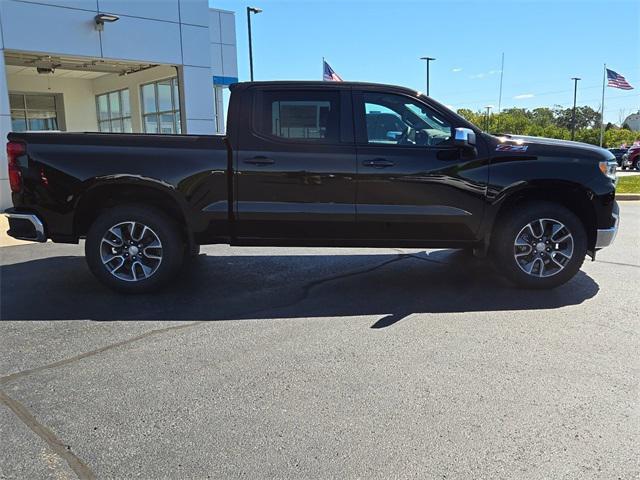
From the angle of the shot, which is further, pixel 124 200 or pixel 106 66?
pixel 106 66

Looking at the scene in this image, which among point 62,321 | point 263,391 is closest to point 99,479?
point 263,391

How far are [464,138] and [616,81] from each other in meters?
29.3

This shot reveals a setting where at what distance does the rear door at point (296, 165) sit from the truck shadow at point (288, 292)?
674mm

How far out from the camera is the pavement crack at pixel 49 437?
8.63ft

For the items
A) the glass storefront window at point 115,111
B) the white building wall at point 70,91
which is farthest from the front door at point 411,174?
the white building wall at point 70,91

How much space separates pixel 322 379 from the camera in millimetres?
3602

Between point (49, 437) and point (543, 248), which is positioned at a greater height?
point (543, 248)

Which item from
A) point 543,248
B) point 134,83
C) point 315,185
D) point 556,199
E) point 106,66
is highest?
point 106,66

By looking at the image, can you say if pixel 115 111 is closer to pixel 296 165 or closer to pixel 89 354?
pixel 296 165

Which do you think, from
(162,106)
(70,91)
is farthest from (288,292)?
(70,91)

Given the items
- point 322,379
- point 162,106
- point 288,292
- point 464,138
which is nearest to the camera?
point 322,379

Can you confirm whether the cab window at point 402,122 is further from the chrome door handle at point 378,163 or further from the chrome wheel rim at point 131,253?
the chrome wheel rim at point 131,253

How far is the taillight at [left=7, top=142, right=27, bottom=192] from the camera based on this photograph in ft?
17.4

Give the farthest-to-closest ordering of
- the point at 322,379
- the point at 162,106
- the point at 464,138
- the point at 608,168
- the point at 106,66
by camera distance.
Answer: the point at 162,106 → the point at 106,66 → the point at 608,168 → the point at 464,138 → the point at 322,379
